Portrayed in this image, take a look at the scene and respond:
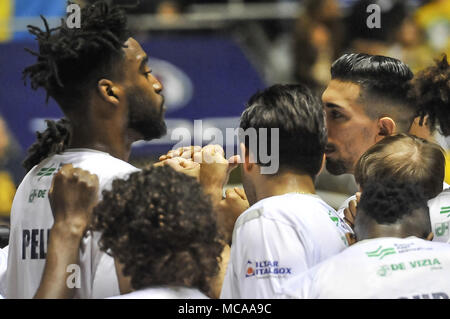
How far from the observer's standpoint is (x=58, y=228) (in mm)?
2797

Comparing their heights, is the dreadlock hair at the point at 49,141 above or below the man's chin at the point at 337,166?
above

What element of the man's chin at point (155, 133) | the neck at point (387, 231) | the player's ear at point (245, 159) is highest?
the man's chin at point (155, 133)

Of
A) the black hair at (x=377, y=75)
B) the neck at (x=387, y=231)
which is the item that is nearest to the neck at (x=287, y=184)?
the neck at (x=387, y=231)

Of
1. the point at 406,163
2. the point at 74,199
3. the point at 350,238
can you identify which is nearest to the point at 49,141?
the point at 74,199

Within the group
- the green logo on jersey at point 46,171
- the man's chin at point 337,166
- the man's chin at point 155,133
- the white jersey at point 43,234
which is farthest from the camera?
the man's chin at point 337,166

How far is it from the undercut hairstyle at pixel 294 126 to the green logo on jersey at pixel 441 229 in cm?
63

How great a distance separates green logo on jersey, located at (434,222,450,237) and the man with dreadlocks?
3.88 ft

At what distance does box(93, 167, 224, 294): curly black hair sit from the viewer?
251 centimetres

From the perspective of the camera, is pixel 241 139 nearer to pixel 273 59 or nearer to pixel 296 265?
pixel 296 265

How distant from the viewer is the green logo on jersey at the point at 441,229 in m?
3.24

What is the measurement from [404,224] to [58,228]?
3.92 ft

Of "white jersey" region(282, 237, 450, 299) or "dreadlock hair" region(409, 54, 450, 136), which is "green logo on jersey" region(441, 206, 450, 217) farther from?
"white jersey" region(282, 237, 450, 299)

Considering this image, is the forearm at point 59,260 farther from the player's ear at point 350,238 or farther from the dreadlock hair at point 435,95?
the dreadlock hair at point 435,95

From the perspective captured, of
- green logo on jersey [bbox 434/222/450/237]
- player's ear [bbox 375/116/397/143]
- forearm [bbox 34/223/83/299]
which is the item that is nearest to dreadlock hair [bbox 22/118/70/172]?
forearm [bbox 34/223/83/299]
